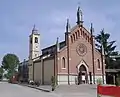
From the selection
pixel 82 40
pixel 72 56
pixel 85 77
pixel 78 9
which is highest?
pixel 78 9

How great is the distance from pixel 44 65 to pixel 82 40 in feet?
36.9

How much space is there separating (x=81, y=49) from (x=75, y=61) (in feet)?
12.0

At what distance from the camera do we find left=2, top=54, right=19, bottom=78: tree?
109 meters

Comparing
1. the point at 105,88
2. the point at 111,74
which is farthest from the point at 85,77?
the point at 105,88

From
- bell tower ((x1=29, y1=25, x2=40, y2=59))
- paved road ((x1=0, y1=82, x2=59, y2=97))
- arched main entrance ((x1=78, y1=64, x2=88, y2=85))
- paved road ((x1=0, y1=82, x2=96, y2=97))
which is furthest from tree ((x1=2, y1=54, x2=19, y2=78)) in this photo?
paved road ((x1=0, y1=82, x2=96, y2=97))

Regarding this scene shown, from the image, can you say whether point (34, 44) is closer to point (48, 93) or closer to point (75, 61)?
point (75, 61)

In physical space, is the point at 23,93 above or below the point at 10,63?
below

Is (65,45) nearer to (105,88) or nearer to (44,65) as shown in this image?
(44,65)

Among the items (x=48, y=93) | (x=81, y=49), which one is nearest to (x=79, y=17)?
(x=81, y=49)

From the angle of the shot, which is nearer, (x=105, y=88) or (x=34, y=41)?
(x=105, y=88)

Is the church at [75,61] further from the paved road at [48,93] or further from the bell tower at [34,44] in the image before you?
the paved road at [48,93]

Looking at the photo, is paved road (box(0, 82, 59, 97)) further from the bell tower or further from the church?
the bell tower

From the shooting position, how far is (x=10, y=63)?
109250mm

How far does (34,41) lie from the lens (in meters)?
76.6
